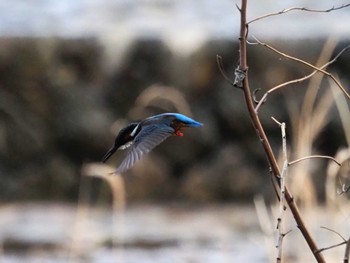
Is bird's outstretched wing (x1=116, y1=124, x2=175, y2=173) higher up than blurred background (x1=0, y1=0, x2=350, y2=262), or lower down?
lower down

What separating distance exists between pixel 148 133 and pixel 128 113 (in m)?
1.93

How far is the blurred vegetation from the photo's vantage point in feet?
8.67

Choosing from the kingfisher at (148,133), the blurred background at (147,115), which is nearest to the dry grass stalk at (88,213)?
the blurred background at (147,115)

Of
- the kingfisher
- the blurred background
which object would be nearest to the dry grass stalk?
the blurred background

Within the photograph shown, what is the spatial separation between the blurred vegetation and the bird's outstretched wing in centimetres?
193

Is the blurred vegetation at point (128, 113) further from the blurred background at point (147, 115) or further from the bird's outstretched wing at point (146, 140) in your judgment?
the bird's outstretched wing at point (146, 140)

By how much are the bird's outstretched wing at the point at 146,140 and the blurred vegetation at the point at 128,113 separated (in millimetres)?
1928

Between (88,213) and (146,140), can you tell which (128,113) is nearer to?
(88,213)

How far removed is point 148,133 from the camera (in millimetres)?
683

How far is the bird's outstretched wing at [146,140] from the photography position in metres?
0.68

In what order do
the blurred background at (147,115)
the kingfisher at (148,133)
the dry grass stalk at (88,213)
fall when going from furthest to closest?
the blurred background at (147,115) → the dry grass stalk at (88,213) → the kingfisher at (148,133)

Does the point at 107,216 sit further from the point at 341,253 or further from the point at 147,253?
the point at 341,253

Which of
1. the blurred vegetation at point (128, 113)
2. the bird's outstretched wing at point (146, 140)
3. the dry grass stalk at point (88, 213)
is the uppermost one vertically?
the blurred vegetation at point (128, 113)

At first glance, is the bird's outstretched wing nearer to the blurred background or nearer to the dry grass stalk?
the dry grass stalk
